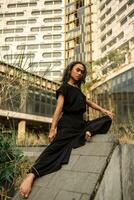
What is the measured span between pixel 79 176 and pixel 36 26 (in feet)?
167

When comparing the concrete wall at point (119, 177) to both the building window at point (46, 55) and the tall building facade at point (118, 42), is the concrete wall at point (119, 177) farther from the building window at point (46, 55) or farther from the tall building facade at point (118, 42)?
the building window at point (46, 55)

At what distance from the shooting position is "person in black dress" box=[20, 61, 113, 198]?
9.41 ft

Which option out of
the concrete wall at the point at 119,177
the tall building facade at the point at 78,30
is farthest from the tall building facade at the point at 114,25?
the concrete wall at the point at 119,177

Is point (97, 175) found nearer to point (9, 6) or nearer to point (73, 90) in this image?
point (73, 90)

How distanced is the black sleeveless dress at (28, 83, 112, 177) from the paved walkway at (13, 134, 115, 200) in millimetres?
65

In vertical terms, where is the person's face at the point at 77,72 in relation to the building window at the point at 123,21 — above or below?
below

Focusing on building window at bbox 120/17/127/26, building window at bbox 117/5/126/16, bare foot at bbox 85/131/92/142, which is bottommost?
bare foot at bbox 85/131/92/142

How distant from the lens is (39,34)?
51.1m

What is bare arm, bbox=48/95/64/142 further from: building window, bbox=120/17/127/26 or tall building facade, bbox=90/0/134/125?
building window, bbox=120/17/127/26

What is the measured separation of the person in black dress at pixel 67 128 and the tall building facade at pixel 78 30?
4432cm

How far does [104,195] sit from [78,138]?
0.70 meters

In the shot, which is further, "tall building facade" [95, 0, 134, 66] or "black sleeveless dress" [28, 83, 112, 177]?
"tall building facade" [95, 0, 134, 66]

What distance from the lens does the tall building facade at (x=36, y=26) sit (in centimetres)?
4994

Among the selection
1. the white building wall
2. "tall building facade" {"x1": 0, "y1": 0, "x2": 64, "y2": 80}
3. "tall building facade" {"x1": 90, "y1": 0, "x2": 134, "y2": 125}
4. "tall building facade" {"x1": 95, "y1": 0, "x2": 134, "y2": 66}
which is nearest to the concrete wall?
"tall building facade" {"x1": 90, "y1": 0, "x2": 134, "y2": 125}
